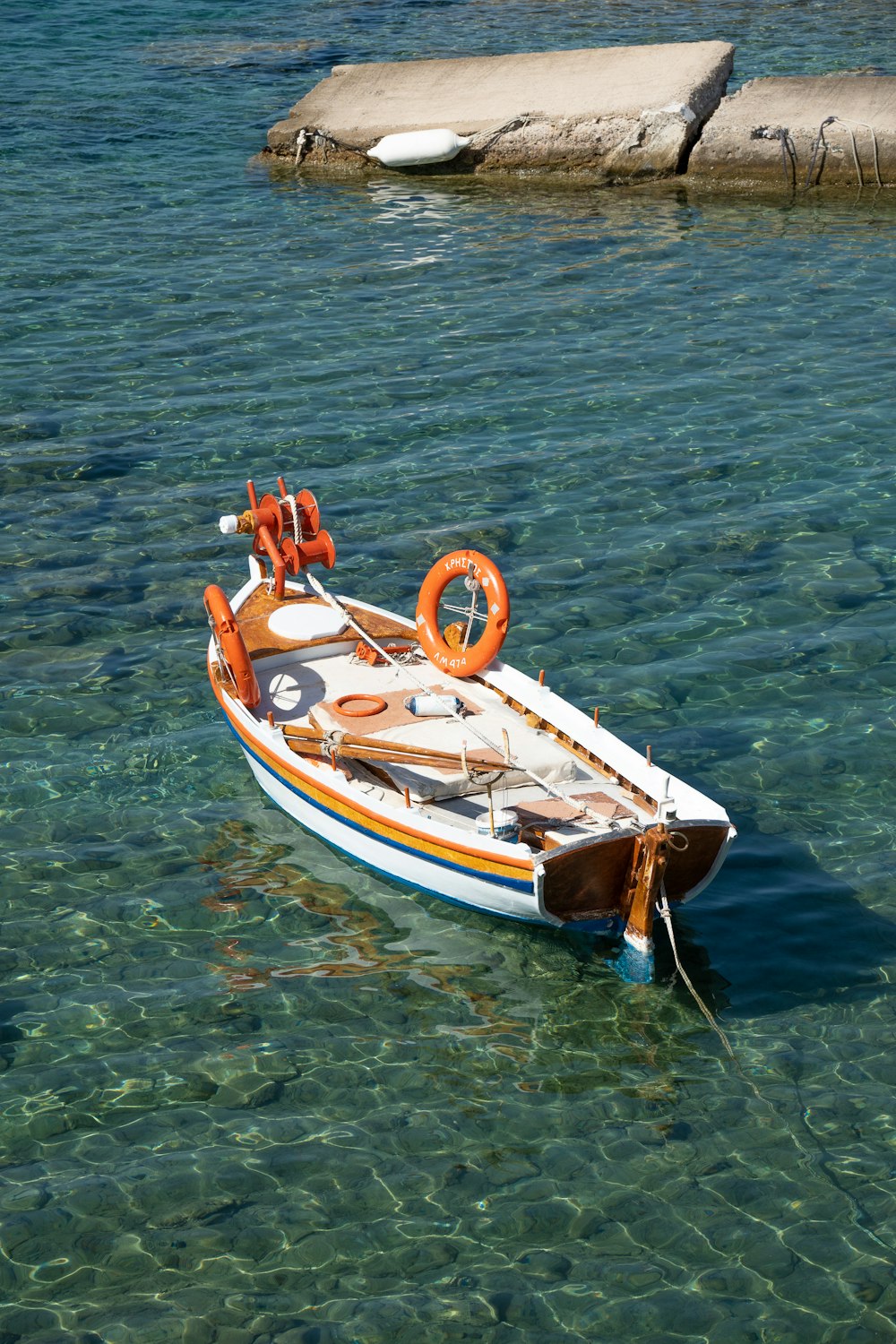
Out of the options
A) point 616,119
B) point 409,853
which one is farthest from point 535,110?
point 409,853

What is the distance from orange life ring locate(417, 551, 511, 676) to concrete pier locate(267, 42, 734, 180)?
17.6 metres

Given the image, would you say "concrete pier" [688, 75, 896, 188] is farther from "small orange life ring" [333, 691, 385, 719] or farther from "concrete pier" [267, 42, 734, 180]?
"small orange life ring" [333, 691, 385, 719]

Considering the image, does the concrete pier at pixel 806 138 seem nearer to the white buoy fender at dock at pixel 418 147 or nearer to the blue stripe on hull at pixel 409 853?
the white buoy fender at dock at pixel 418 147

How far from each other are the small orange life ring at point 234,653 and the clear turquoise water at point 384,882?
982 mm

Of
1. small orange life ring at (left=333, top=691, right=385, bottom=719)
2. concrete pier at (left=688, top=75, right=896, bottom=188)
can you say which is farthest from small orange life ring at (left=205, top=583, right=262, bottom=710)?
concrete pier at (left=688, top=75, right=896, bottom=188)

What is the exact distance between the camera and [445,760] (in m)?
11.8

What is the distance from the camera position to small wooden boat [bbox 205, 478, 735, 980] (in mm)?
10656

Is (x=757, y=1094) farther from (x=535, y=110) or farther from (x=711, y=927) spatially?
(x=535, y=110)

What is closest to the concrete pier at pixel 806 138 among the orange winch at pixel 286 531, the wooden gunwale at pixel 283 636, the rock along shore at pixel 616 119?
the rock along shore at pixel 616 119

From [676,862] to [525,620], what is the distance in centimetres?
528

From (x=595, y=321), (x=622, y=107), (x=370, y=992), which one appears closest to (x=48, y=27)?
(x=622, y=107)

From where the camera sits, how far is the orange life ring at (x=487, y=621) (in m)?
12.6

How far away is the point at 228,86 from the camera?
35625mm

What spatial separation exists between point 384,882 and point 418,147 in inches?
812
